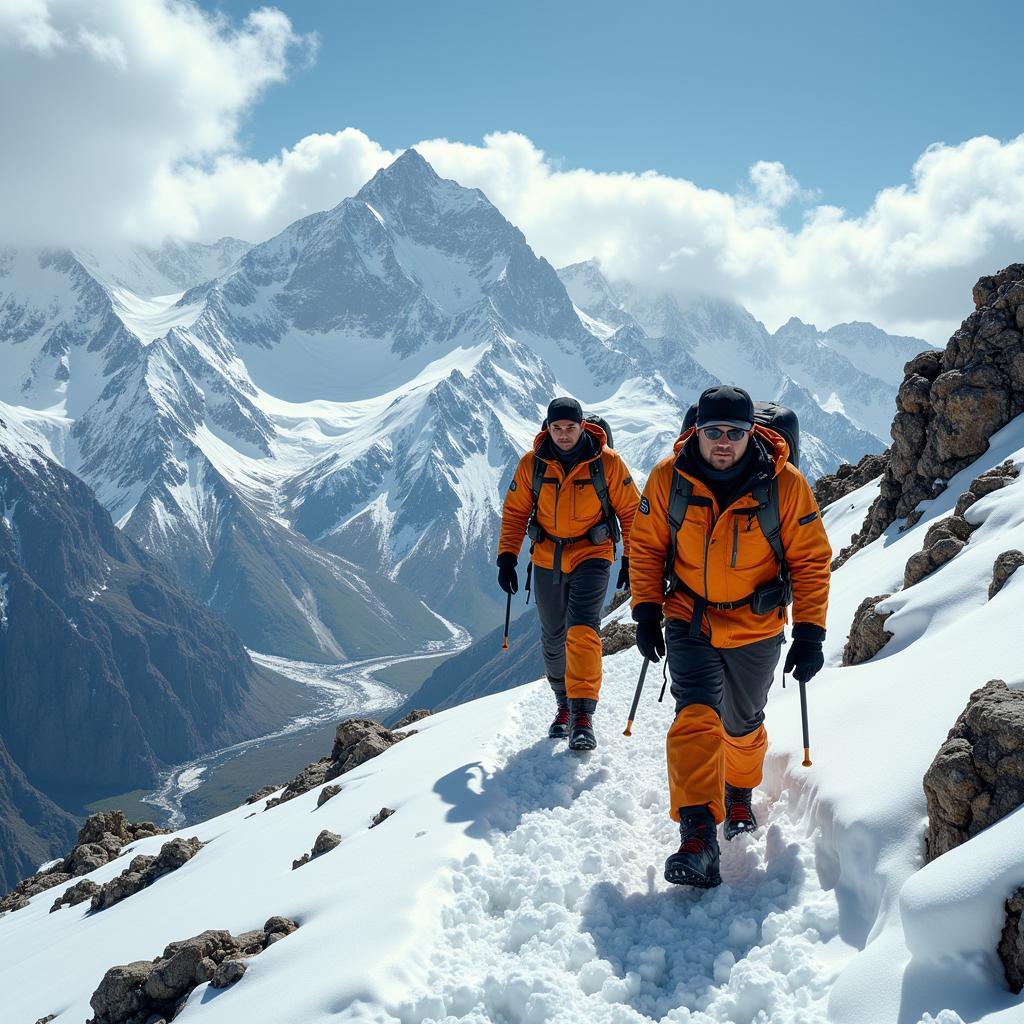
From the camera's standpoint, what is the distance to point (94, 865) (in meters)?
18.9

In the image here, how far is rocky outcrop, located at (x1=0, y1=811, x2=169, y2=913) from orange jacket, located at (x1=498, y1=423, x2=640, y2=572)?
14.5 metres

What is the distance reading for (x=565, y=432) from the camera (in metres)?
10.7

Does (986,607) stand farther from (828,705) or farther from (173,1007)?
(173,1007)

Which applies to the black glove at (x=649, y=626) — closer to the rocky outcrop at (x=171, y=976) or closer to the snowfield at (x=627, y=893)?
the snowfield at (x=627, y=893)

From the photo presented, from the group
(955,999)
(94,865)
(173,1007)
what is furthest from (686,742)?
(94,865)

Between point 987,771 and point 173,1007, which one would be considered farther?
point 173,1007

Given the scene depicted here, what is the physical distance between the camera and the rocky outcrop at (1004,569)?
426 inches

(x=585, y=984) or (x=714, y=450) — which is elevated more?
(x=714, y=450)

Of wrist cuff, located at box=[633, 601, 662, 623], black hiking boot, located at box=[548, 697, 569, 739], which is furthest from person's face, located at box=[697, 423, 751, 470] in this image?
black hiking boot, located at box=[548, 697, 569, 739]

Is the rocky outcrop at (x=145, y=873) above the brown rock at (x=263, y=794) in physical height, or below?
above

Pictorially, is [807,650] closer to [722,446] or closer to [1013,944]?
[722,446]

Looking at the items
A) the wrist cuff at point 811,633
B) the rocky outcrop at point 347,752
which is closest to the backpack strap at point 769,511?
the wrist cuff at point 811,633

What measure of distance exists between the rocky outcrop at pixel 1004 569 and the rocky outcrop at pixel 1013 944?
699 cm

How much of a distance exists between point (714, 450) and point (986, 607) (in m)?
5.05
